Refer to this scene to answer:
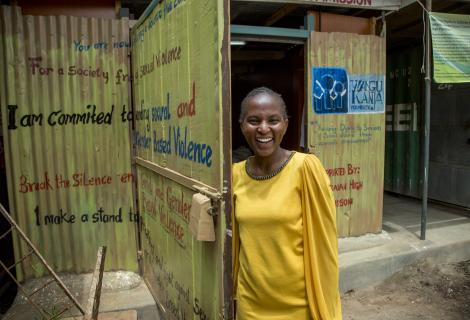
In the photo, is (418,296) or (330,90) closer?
(418,296)

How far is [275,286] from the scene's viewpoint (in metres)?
1.85

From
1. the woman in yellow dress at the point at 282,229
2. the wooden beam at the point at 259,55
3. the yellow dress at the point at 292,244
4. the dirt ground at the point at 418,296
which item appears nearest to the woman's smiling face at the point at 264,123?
the woman in yellow dress at the point at 282,229

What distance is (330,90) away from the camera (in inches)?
190

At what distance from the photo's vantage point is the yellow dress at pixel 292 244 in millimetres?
1771

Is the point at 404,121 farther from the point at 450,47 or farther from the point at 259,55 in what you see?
the point at 259,55

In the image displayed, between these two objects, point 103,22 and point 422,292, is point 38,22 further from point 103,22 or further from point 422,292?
point 422,292

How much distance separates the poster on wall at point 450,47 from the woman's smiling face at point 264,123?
12.2ft

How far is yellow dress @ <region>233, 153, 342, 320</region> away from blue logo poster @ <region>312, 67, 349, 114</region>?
307cm

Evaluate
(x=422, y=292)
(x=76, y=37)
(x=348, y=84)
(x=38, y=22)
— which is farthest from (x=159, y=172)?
(x=422, y=292)

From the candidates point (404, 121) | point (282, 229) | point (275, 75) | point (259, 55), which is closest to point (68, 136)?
point (282, 229)

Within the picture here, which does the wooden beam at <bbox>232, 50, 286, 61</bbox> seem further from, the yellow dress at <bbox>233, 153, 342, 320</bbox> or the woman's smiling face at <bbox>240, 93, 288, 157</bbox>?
the yellow dress at <bbox>233, 153, 342, 320</bbox>

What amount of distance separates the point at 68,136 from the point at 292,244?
308 centimetres

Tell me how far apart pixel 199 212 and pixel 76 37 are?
9.21 feet

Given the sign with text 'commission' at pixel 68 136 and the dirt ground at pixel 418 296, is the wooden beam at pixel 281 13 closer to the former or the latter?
the sign with text 'commission' at pixel 68 136
